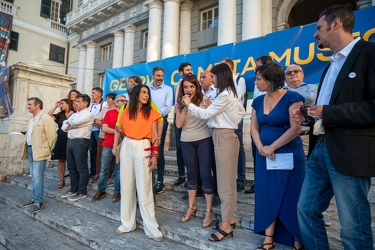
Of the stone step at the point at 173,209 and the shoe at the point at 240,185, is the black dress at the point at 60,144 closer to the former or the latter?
the stone step at the point at 173,209

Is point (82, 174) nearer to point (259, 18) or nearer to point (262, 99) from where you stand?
point (262, 99)

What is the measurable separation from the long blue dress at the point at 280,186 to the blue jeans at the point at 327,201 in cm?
A: 39

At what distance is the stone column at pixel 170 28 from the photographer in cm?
1183

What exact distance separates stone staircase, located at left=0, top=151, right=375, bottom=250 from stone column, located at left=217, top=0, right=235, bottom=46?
264 inches

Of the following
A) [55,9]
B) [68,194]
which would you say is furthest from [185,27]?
[55,9]

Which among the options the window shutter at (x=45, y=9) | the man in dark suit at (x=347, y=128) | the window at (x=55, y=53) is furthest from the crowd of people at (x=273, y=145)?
the window shutter at (x=45, y=9)

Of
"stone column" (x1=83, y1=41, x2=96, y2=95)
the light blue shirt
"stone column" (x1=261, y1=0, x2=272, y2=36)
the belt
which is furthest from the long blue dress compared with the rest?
"stone column" (x1=83, y1=41, x2=96, y2=95)

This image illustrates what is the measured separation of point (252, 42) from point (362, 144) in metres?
4.04

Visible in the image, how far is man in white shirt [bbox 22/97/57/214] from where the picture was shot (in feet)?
14.0

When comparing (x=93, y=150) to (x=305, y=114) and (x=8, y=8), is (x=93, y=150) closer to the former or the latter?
(x=305, y=114)

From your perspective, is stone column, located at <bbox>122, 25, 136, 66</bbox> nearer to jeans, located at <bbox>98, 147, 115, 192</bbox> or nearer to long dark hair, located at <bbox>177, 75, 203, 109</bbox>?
jeans, located at <bbox>98, 147, 115, 192</bbox>

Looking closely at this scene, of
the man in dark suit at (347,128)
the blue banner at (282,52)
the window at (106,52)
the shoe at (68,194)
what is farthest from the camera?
the window at (106,52)

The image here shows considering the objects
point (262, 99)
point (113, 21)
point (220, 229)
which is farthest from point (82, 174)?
point (113, 21)

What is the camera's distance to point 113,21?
15.9 metres
